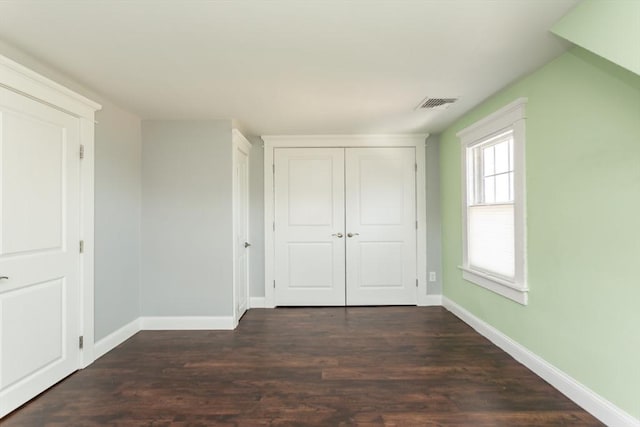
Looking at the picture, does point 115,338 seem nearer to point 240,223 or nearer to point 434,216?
point 240,223

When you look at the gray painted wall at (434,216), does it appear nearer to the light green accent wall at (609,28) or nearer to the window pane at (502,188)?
the window pane at (502,188)

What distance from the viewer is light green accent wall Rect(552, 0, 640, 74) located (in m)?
1.43

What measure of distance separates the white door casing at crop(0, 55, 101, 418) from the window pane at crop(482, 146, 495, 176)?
3.56 m

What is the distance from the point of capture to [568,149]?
2.12 metres

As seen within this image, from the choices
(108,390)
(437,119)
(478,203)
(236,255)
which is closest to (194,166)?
(236,255)

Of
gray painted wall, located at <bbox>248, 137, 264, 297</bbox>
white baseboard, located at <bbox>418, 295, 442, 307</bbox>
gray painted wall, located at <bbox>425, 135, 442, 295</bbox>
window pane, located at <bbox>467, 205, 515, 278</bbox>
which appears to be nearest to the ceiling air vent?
window pane, located at <bbox>467, 205, 515, 278</bbox>

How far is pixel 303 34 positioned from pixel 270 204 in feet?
8.56

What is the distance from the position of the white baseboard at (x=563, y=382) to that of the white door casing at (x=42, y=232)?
11.5 feet

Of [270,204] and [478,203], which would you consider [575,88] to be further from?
[270,204]

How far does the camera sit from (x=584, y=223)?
78.8 inches

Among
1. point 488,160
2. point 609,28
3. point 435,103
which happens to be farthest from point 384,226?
point 609,28

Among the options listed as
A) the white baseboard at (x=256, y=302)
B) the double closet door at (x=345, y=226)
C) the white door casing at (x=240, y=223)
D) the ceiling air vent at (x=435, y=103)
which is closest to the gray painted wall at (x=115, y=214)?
the white door casing at (x=240, y=223)

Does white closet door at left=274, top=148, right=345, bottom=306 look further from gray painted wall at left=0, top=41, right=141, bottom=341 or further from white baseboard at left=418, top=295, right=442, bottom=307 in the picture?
gray painted wall at left=0, top=41, right=141, bottom=341

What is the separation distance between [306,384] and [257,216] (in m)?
2.40
